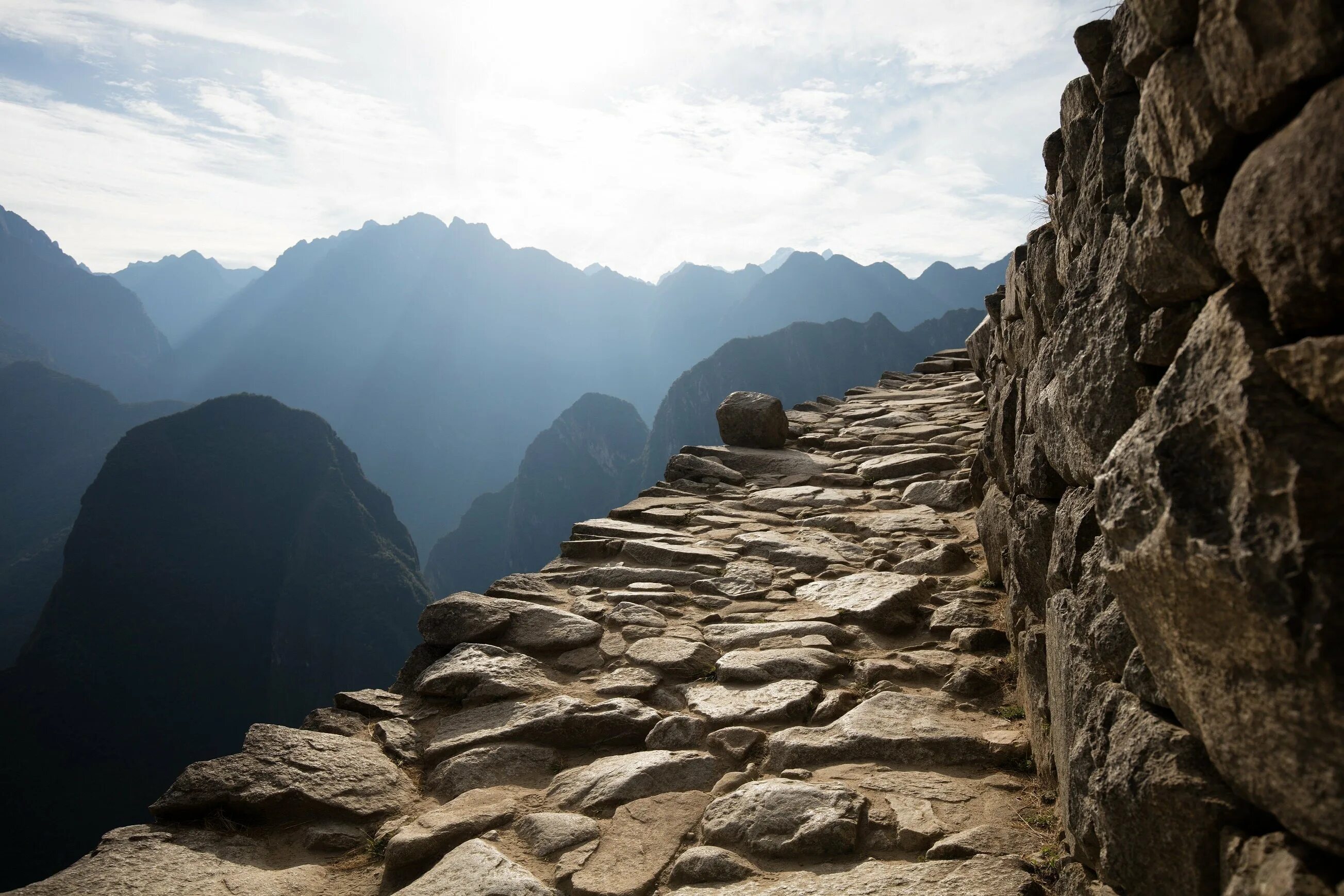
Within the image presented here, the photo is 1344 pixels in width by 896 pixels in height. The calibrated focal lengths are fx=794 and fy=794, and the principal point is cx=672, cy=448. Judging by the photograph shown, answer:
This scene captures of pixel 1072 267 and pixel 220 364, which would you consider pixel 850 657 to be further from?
pixel 220 364

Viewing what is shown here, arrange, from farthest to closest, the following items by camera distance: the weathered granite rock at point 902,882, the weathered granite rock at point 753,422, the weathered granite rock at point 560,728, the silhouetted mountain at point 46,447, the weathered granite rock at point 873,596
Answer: the silhouetted mountain at point 46,447 → the weathered granite rock at point 753,422 → the weathered granite rock at point 873,596 → the weathered granite rock at point 560,728 → the weathered granite rock at point 902,882

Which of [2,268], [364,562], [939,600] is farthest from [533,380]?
[939,600]

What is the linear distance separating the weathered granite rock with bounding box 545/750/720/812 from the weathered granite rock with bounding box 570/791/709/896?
0.06m

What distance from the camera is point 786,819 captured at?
271 centimetres

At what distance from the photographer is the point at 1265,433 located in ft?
3.89

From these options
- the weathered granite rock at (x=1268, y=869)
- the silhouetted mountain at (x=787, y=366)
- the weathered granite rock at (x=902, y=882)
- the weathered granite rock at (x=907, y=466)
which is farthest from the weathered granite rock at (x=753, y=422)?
the silhouetted mountain at (x=787, y=366)

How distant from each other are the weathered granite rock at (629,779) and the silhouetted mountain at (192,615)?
65025 mm

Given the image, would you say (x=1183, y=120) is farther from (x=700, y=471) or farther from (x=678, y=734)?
(x=700, y=471)

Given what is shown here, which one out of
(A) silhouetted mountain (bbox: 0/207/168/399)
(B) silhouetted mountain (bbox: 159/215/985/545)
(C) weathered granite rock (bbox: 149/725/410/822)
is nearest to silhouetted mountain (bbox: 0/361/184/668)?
(A) silhouetted mountain (bbox: 0/207/168/399)

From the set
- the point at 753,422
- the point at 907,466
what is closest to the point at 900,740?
the point at 907,466

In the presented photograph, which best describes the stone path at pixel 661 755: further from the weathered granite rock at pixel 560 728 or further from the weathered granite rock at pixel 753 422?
the weathered granite rock at pixel 753 422

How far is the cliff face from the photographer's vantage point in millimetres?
1115

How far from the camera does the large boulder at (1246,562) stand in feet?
3.65

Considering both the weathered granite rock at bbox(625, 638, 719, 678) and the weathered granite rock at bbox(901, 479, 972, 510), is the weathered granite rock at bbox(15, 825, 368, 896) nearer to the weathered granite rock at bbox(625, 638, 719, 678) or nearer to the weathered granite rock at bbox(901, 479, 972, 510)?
the weathered granite rock at bbox(625, 638, 719, 678)
